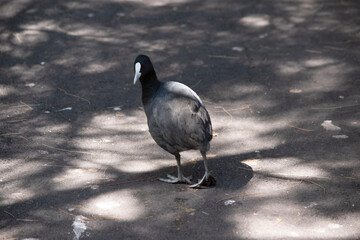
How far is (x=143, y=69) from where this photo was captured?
14.8 ft

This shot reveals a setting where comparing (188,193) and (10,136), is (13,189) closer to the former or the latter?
(10,136)

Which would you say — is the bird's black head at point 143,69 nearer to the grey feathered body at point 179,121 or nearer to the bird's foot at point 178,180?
the grey feathered body at point 179,121

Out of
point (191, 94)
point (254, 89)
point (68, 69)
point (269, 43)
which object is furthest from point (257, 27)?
point (191, 94)

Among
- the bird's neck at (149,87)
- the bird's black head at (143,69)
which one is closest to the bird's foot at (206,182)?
the bird's neck at (149,87)

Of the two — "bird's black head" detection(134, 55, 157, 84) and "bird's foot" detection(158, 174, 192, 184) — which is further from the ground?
"bird's black head" detection(134, 55, 157, 84)

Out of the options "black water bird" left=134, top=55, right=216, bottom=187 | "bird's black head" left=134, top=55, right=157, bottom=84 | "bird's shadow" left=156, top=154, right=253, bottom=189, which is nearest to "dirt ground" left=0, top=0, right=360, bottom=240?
"bird's shadow" left=156, top=154, right=253, bottom=189

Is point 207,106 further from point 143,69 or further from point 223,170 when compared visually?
point 143,69

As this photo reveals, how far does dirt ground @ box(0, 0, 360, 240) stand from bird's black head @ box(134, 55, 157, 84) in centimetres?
99

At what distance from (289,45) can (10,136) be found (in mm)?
4594

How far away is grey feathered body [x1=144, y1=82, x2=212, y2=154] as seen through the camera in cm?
420

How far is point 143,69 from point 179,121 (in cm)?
68

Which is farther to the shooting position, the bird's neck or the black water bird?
the bird's neck

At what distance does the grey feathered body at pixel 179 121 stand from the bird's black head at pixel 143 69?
0.79 feet

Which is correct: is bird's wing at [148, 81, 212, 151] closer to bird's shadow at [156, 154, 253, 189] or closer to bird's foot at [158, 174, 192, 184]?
bird's foot at [158, 174, 192, 184]
